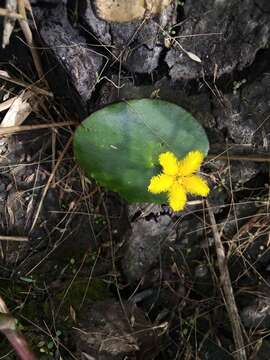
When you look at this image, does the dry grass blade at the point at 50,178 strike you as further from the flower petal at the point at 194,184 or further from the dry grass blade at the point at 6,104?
the flower petal at the point at 194,184

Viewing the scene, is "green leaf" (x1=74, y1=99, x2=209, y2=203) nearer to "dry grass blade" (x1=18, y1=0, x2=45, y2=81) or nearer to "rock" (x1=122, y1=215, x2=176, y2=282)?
"rock" (x1=122, y1=215, x2=176, y2=282)

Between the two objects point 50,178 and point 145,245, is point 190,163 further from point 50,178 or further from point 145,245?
point 50,178

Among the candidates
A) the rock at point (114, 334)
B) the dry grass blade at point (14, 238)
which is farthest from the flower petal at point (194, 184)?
the dry grass blade at point (14, 238)

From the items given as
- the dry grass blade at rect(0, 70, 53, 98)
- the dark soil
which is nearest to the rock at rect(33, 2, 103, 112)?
the dark soil

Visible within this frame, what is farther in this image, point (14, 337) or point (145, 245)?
point (145, 245)

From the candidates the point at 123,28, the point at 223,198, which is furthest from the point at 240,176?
the point at 123,28

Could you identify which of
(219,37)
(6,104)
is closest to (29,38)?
(6,104)
